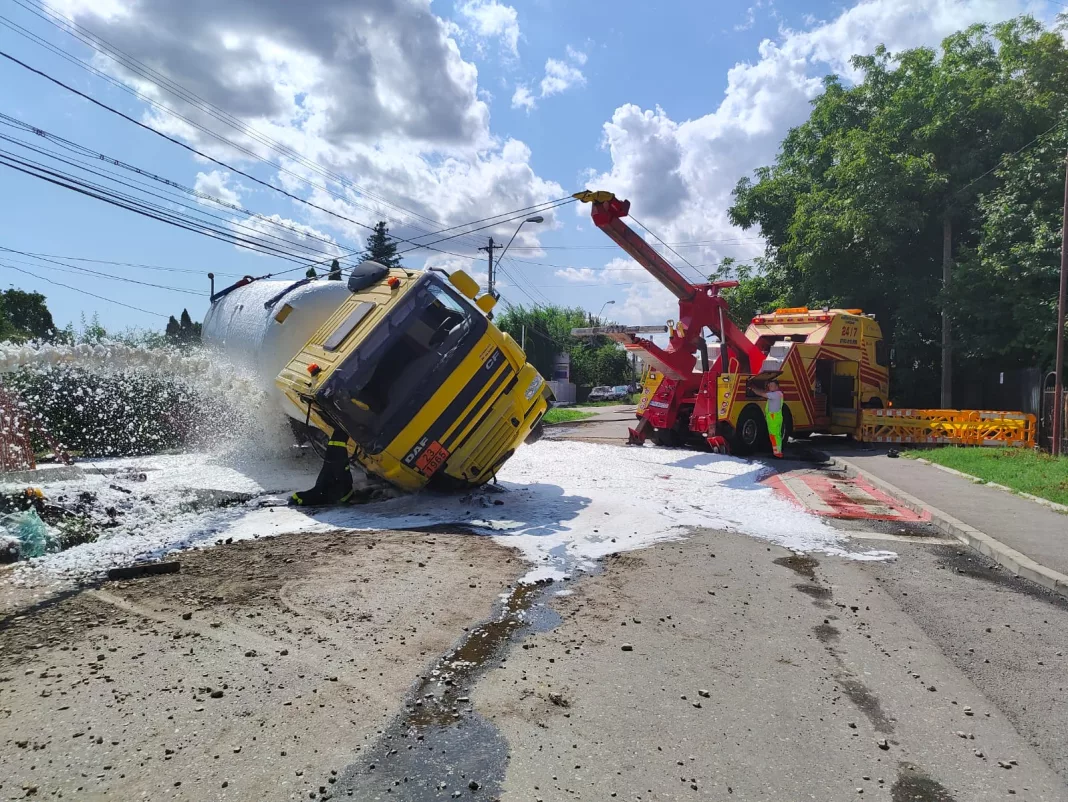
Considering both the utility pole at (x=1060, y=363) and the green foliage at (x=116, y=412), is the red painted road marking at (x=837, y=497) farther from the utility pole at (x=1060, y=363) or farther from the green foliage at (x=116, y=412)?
the green foliage at (x=116, y=412)

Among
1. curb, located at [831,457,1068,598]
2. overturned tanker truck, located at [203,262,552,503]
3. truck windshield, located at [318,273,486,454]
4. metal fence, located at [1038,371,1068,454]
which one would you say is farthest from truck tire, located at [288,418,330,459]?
metal fence, located at [1038,371,1068,454]

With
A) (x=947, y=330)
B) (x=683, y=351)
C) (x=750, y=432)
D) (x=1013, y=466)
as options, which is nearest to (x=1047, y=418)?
(x=1013, y=466)

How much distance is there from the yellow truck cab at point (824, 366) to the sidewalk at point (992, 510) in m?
3.33

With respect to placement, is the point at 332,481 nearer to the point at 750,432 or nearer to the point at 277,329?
the point at 277,329

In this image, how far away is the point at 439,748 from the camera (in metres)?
3.31

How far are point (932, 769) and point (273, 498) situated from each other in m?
7.57

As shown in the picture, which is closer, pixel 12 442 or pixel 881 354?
pixel 12 442

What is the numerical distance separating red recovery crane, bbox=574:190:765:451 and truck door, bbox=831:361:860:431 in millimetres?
3457

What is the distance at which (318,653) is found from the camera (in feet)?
14.2

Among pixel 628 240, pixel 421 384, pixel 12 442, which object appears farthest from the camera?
pixel 628 240

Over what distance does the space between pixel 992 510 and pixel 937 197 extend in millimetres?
15558

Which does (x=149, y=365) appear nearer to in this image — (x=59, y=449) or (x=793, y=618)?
(x=59, y=449)

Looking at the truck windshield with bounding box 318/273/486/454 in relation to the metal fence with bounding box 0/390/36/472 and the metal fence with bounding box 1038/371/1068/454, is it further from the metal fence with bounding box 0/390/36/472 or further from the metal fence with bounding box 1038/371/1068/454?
the metal fence with bounding box 1038/371/1068/454

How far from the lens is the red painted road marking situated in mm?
9250
